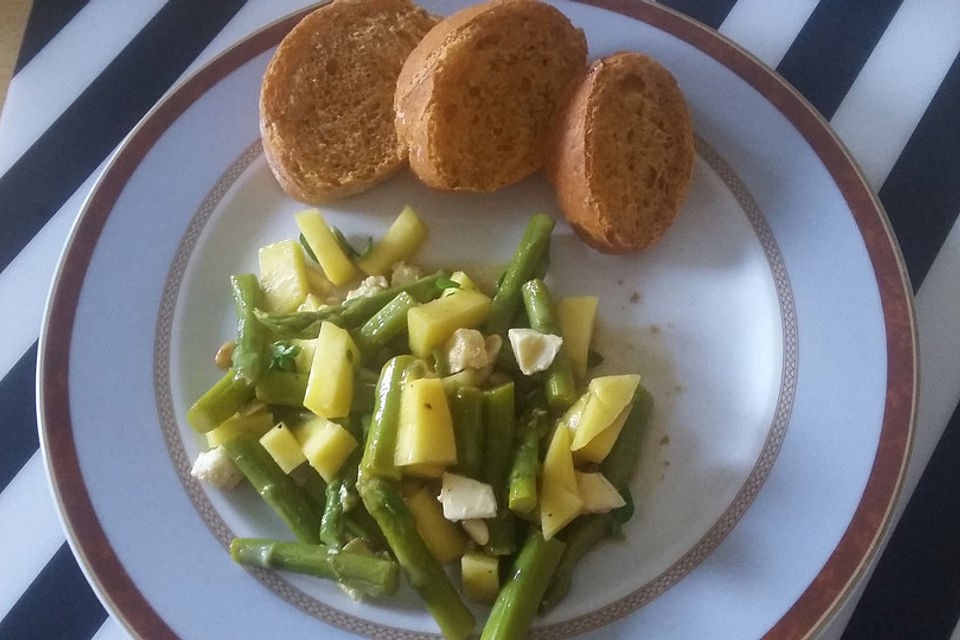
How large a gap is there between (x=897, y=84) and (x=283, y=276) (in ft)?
6.31

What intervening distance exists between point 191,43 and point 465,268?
1.23 meters

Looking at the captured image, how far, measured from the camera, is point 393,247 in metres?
2.36

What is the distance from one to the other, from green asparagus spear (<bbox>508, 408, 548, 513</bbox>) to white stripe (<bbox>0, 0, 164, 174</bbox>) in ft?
6.03

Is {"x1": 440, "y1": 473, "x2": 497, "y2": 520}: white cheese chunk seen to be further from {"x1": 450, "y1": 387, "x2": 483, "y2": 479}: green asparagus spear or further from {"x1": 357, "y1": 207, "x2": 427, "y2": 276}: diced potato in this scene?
{"x1": 357, "y1": 207, "x2": 427, "y2": 276}: diced potato

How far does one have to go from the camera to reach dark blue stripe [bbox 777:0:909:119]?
103 inches

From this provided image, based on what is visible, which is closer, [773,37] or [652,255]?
[652,255]

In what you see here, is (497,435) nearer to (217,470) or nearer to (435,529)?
(435,529)

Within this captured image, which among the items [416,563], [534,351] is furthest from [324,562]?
[534,351]

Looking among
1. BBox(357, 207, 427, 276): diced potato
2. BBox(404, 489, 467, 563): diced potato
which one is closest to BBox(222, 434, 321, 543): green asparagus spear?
BBox(404, 489, 467, 563): diced potato

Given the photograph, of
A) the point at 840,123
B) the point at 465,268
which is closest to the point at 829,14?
the point at 840,123

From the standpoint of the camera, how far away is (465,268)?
7.83 ft

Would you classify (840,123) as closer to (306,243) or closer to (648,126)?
(648,126)

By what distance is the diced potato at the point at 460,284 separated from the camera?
2.18 metres

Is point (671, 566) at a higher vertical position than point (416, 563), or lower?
lower
